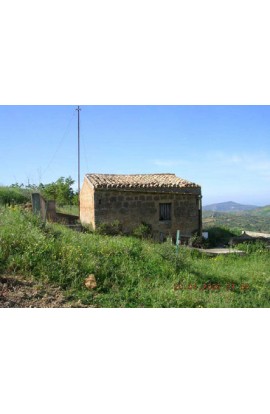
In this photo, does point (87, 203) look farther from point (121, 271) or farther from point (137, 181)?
point (121, 271)

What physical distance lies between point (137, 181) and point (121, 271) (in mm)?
8752

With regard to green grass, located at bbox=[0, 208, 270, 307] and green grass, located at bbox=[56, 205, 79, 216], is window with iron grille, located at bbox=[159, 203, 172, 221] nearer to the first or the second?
green grass, located at bbox=[56, 205, 79, 216]

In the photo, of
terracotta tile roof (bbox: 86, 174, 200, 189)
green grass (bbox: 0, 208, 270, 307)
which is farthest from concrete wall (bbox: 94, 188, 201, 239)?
green grass (bbox: 0, 208, 270, 307)

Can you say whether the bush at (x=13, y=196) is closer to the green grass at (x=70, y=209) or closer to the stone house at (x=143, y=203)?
the stone house at (x=143, y=203)

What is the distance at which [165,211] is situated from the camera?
1489 centimetres

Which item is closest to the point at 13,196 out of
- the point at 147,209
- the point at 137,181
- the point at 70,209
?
the point at 70,209

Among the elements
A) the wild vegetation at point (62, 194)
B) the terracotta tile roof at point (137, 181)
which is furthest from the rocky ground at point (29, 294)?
the wild vegetation at point (62, 194)

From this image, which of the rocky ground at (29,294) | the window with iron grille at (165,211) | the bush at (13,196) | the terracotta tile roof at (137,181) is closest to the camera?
the rocky ground at (29,294)

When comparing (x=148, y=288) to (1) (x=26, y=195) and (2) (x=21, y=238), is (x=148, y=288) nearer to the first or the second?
(2) (x=21, y=238)

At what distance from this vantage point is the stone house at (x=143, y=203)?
1373 cm

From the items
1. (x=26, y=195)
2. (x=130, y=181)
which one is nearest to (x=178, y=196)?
(x=130, y=181)

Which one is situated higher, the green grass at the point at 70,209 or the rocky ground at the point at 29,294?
the green grass at the point at 70,209

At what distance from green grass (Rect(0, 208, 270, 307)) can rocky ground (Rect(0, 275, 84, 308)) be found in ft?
0.69

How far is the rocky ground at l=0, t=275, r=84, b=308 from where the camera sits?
4809 millimetres
